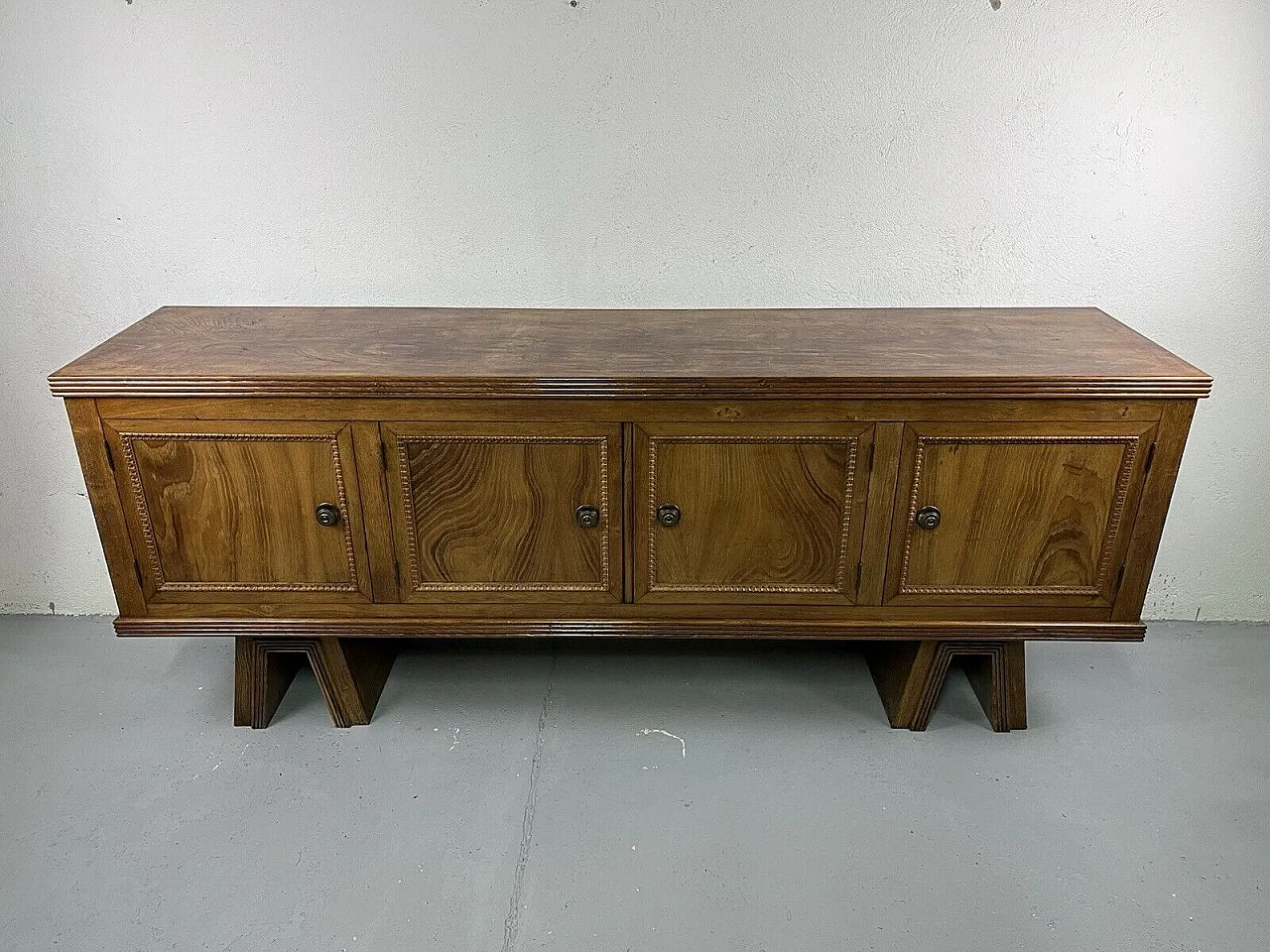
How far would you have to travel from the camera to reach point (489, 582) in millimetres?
1765

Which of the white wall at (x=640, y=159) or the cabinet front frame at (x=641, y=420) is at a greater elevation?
the white wall at (x=640, y=159)

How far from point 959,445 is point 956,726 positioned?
0.71 meters

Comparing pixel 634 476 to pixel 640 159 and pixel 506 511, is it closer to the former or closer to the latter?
pixel 506 511

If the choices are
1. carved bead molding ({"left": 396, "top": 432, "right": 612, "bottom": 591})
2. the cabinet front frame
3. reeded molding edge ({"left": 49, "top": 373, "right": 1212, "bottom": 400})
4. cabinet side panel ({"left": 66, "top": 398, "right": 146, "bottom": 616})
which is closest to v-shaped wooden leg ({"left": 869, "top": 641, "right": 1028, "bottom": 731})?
the cabinet front frame

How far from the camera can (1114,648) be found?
224 centimetres

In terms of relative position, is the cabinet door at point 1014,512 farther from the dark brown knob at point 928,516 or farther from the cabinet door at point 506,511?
the cabinet door at point 506,511

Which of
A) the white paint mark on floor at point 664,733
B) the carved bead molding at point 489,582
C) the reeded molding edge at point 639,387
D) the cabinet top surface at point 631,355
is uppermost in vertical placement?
the cabinet top surface at point 631,355

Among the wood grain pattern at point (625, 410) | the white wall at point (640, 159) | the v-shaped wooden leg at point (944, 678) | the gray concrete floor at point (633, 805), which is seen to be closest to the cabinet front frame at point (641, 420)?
the wood grain pattern at point (625, 410)

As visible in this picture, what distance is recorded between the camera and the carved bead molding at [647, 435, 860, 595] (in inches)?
63.7

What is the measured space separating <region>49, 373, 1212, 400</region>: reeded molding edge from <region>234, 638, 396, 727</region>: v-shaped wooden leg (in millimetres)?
600

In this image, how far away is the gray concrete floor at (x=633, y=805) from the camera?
1515 millimetres

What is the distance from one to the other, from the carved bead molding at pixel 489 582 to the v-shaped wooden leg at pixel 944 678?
696 mm

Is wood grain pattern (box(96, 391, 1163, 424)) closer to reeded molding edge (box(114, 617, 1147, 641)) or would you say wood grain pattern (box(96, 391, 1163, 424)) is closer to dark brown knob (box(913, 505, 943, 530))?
dark brown knob (box(913, 505, 943, 530))

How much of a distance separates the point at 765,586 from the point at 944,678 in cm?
50
